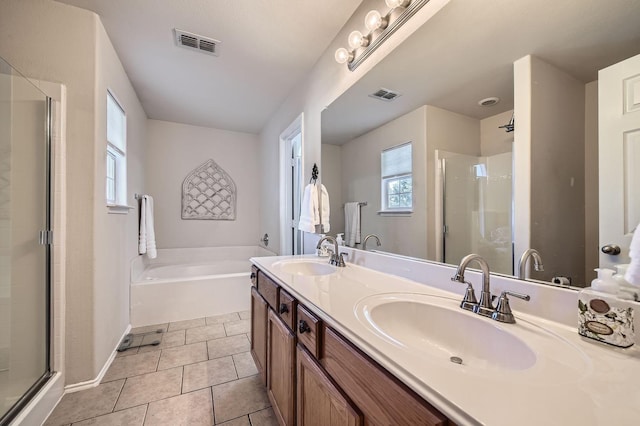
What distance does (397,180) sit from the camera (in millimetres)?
1390

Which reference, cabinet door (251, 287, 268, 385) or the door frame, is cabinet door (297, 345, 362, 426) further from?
the door frame

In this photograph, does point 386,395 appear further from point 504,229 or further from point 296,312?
point 504,229

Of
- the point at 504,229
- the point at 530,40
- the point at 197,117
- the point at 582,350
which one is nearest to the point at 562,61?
the point at 530,40

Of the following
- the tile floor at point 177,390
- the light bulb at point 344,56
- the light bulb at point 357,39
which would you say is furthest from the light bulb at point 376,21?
the tile floor at point 177,390

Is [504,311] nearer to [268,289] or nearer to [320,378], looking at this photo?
[320,378]

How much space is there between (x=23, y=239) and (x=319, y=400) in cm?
185

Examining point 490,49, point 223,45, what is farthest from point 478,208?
point 223,45

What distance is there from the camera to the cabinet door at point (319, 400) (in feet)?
2.34

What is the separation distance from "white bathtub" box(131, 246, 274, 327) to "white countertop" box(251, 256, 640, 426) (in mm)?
2482

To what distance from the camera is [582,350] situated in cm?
59

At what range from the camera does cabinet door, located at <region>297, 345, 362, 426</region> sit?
0.71 meters

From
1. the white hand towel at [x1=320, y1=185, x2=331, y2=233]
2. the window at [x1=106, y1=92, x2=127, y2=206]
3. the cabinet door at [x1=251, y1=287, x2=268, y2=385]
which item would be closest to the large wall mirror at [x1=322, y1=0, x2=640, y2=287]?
the white hand towel at [x1=320, y1=185, x2=331, y2=233]

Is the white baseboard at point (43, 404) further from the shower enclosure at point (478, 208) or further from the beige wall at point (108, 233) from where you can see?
the shower enclosure at point (478, 208)

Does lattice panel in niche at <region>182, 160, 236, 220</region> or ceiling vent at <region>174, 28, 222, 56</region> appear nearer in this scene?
ceiling vent at <region>174, 28, 222, 56</region>
